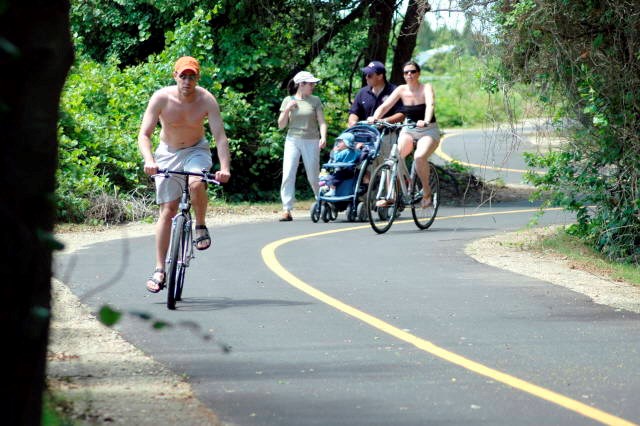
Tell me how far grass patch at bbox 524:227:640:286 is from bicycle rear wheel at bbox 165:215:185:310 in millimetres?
4367

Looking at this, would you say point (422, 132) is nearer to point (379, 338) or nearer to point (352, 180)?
point (352, 180)

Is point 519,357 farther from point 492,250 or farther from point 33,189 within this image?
point 492,250

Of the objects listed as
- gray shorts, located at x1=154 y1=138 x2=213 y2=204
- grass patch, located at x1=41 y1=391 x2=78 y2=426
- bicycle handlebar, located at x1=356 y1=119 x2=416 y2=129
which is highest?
bicycle handlebar, located at x1=356 y1=119 x2=416 y2=129

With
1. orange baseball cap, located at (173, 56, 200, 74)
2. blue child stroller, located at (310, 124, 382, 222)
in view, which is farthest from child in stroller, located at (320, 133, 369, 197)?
orange baseball cap, located at (173, 56, 200, 74)

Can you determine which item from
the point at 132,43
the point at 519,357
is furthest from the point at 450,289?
the point at 132,43

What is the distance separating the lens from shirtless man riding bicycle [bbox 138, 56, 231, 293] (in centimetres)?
980

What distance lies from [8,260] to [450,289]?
24.5 ft

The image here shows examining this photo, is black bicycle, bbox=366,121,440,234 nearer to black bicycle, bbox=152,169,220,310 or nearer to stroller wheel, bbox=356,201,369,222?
stroller wheel, bbox=356,201,369,222

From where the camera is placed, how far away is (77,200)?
17.1 metres

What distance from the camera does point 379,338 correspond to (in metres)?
8.09

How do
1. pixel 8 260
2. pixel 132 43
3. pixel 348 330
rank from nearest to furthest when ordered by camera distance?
pixel 8 260
pixel 348 330
pixel 132 43

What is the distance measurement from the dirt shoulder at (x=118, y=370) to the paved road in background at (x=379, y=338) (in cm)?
16

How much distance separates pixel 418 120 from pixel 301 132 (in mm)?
2279

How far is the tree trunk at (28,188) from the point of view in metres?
3.40
